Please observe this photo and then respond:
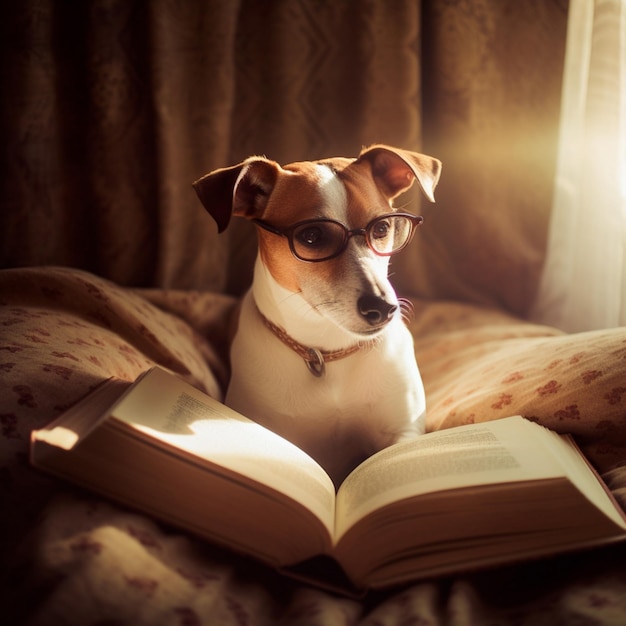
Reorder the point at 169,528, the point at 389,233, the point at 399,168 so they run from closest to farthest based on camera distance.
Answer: the point at 169,528, the point at 389,233, the point at 399,168

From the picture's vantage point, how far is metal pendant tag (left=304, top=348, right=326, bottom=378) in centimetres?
129

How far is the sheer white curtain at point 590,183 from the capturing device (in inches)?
68.7

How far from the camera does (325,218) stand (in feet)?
3.76

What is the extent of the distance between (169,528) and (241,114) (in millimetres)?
1472

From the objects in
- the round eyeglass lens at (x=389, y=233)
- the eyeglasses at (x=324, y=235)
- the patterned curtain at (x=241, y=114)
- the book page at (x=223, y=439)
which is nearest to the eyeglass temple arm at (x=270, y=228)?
the eyeglasses at (x=324, y=235)

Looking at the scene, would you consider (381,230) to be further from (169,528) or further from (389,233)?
(169,528)

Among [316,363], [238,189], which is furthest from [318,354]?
[238,189]

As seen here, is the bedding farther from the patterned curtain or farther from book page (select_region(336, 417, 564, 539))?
the patterned curtain

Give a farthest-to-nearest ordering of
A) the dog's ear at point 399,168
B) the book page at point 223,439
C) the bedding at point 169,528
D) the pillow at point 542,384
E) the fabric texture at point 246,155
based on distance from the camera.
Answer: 1. the fabric texture at point 246,155
2. the dog's ear at point 399,168
3. the pillow at point 542,384
4. the book page at point 223,439
5. the bedding at point 169,528

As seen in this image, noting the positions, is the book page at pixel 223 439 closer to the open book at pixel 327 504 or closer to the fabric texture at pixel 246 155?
the open book at pixel 327 504

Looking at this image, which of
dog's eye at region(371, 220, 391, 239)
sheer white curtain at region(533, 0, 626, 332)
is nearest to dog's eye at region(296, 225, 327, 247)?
dog's eye at region(371, 220, 391, 239)

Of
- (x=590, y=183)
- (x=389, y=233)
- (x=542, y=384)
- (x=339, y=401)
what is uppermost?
(x=389, y=233)

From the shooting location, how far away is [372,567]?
82 cm

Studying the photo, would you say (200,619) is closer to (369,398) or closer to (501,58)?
(369,398)
